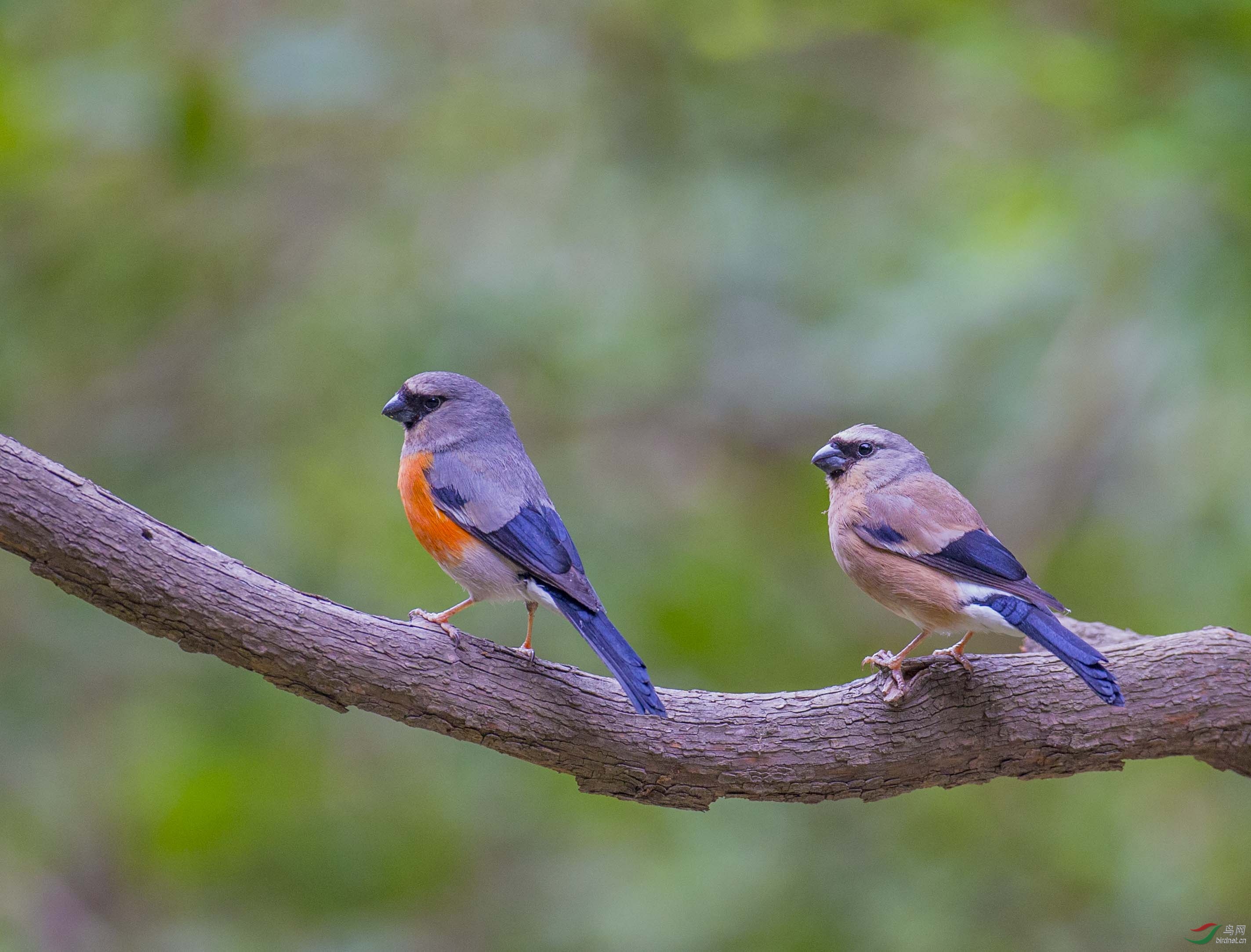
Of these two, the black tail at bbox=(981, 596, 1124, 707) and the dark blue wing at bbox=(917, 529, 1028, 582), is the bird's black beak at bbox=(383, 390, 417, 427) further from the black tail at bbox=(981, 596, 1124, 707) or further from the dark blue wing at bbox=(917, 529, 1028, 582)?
the black tail at bbox=(981, 596, 1124, 707)

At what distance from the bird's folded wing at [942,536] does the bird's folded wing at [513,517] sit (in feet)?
3.28

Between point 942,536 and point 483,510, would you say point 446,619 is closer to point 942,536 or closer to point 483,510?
point 483,510

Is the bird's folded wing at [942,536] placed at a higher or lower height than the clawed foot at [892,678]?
higher

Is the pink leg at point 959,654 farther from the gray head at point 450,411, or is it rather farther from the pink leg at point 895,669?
the gray head at point 450,411

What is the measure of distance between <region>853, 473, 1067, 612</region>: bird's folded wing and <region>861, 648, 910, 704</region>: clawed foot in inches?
15.7

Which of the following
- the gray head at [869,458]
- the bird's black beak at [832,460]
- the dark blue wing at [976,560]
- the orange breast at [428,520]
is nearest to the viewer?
the dark blue wing at [976,560]

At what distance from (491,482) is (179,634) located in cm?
109

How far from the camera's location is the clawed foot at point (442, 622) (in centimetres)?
377

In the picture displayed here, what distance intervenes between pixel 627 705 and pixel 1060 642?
1.38 m

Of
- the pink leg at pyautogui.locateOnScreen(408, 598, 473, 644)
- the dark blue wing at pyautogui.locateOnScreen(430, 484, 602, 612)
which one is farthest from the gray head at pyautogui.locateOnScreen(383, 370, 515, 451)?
the pink leg at pyautogui.locateOnScreen(408, 598, 473, 644)

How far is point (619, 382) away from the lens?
309 inches

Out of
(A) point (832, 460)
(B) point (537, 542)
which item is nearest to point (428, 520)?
(B) point (537, 542)

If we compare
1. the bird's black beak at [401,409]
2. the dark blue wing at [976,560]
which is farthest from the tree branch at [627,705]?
the bird's black beak at [401,409]

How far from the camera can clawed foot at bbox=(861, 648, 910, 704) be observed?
3951mm
